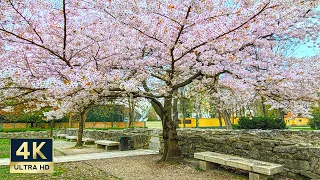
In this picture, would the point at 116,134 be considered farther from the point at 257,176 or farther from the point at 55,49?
the point at 257,176

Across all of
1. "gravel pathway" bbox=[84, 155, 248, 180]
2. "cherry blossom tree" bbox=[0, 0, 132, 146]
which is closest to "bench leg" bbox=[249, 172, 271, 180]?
"gravel pathway" bbox=[84, 155, 248, 180]

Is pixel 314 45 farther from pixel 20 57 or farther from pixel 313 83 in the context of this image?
pixel 20 57

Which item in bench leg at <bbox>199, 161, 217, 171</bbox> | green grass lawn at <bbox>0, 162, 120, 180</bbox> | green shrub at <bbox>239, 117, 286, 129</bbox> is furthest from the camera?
green shrub at <bbox>239, 117, 286, 129</bbox>

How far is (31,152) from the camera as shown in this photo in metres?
4.56

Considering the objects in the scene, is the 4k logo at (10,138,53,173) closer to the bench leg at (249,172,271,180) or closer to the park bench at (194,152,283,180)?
the park bench at (194,152,283,180)

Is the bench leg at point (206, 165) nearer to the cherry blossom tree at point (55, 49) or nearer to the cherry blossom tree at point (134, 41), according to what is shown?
the cherry blossom tree at point (134, 41)

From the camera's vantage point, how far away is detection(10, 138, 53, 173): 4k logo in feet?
15.0

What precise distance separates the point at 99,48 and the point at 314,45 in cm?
581

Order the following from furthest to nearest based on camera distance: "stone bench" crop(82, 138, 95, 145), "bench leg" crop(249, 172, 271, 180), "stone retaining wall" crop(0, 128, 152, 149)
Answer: "stone bench" crop(82, 138, 95, 145), "stone retaining wall" crop(0, 128, 152, 149), "bench leg" crop(249, 172, 271, 180)

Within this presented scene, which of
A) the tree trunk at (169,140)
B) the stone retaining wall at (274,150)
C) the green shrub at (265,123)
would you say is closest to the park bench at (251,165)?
the stone retaining wall at (274,150)

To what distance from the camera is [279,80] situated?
18.6ft

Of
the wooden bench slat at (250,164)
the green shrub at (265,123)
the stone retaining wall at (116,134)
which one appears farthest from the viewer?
the green shrub at (265,123)

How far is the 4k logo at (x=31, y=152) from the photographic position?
4.57 m

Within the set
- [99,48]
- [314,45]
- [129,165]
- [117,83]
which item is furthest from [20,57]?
[314,45]
